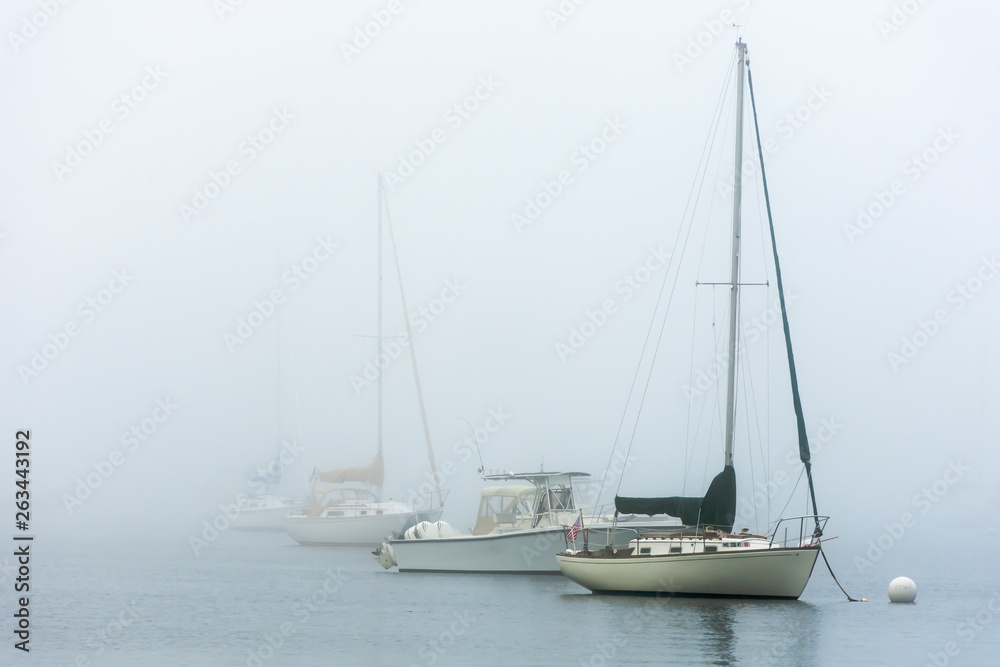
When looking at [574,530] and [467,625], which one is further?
[574,530]

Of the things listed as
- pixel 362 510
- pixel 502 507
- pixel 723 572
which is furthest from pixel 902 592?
pixel 362 510

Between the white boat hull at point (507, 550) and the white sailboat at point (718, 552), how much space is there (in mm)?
6142

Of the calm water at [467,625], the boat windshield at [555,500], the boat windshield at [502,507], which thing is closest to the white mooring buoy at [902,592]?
the calm water at [467,625]

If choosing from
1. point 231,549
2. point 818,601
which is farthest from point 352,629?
point 231,549

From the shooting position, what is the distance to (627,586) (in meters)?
30.3

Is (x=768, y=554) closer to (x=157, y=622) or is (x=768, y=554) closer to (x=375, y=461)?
(x=157, y=622)

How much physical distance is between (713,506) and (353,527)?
104ft

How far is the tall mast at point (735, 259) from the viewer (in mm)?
31328

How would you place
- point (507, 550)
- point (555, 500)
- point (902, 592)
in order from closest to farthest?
point (902, 592)
point (507, 550)
point (555, 500)

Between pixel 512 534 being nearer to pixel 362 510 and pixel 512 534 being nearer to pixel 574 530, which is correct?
pixel 574 530

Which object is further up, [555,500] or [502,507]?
[555,500]

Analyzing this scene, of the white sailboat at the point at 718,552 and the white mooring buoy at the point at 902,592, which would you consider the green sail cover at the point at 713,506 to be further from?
the white mooring buoy at the point at 902,592

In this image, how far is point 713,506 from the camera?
1197 inches

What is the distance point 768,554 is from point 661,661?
752 centimetres
